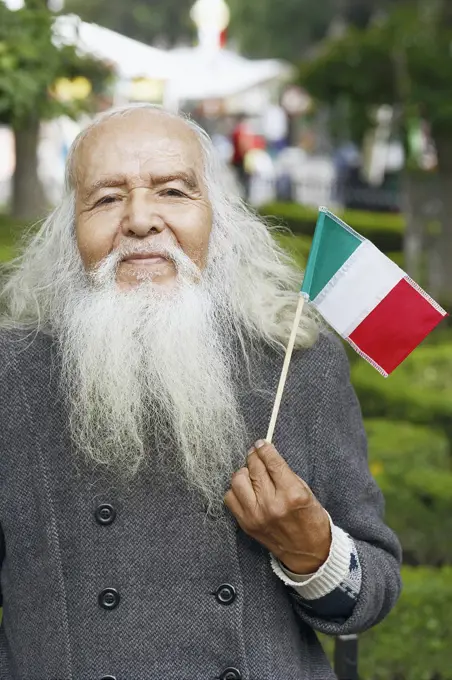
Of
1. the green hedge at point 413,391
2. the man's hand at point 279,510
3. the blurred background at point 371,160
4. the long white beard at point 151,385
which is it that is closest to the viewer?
the man's hand at point 279,510

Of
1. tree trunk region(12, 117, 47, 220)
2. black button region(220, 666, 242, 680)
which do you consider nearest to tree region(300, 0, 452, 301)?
tree trunk region(12, 117, 47, 220)

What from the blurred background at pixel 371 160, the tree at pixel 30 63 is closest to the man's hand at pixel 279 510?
the blurred background at pixel 371 160

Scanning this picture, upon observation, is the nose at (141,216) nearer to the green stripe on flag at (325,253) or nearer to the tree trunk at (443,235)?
the green stripe on flag at (325,253)

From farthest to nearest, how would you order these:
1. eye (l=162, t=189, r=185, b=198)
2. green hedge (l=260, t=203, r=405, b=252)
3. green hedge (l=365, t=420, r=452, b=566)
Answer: green hedge (l=260, t=203, r=405, b=252) < green hedge (l=365, t=420, r=452, b=566) < eye (l=162, t=189, r=185, b=198)

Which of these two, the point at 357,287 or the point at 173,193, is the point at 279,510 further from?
the point at 173,193

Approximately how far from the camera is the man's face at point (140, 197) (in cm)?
237

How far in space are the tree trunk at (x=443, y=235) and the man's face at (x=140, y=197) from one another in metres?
8.73

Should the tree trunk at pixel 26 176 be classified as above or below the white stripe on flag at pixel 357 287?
below

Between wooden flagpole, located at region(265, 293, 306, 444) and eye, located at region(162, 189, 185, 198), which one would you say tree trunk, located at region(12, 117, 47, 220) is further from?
wooden flagpole, located at region(265, 293, 306, 444)

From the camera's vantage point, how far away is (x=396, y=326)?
A: 251 cm

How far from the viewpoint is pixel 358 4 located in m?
36.5

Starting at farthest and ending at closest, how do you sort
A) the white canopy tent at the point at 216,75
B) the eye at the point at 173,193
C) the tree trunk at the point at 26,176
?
the white canopy tent at the point at 216,75 < the tree trunk at the point at 26,176 < the eye at the point at 173,193

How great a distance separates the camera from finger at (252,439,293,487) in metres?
2.23

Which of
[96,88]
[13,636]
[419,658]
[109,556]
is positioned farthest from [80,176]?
[96,88]
